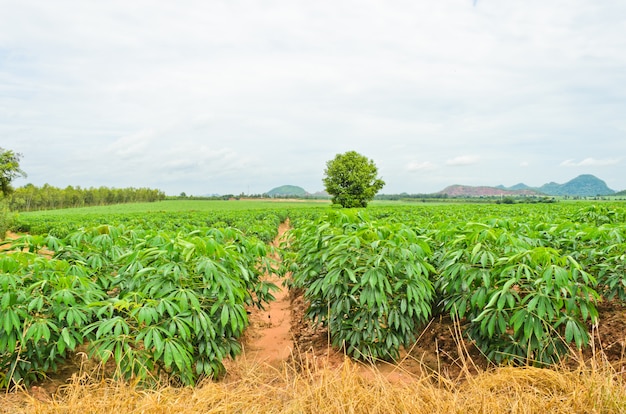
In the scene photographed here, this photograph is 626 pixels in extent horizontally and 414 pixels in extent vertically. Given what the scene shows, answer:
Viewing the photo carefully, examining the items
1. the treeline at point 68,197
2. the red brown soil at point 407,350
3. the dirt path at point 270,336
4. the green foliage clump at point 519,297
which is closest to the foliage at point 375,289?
the red brown soil at point 407,350

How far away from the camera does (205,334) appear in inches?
118

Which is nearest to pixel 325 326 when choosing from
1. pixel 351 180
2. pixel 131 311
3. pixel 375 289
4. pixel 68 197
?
pixel 375 289

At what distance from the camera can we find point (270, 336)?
5035 millimetres

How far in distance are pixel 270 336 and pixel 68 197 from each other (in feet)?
299

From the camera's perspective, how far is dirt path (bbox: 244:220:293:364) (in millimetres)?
4262

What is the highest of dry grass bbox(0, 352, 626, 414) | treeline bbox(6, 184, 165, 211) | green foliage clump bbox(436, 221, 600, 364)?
treeline bbox(6, 184, 165, 211)

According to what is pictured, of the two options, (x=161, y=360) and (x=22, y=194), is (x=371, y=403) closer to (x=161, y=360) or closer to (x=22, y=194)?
(x=161, y=360)

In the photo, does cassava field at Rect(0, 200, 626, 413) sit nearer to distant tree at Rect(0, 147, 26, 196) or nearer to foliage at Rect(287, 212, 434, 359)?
foliage at Rect(287, 212, 434, 359)

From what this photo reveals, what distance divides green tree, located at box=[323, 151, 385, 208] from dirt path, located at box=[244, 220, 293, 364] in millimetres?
44732

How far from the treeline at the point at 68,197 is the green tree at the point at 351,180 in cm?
5018

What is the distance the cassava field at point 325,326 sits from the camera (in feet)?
7.56

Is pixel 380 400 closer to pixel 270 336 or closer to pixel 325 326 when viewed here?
pixel 325 326

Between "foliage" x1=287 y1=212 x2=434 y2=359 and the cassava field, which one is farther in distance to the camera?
"foliage" x1=287 y1=212 x2=434 y2=359

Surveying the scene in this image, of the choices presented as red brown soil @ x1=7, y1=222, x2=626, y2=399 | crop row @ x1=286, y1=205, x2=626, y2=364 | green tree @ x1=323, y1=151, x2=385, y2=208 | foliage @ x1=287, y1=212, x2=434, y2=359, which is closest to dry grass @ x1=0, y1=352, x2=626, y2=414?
red brown soil @ x1=7, y1=222, x2=626, y2=399
